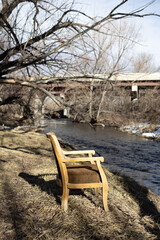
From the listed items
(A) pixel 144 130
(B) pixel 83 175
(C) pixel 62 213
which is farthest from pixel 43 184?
(A) pixel 144 130

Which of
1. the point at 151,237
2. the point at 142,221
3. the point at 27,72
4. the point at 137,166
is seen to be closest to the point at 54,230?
the point at 151,237

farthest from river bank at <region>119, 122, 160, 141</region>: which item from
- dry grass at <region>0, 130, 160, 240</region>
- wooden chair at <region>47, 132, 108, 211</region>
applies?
wooden chair at <region>47, 132, 108, 211</region>

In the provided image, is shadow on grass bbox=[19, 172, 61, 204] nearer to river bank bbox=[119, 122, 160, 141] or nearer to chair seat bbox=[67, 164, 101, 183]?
chair seat bbox=[67, 164, 101, 183]

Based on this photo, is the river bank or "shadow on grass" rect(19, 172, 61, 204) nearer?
"shadow on grass" rect(19, 172, 61, 204)

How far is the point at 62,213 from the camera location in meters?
3.44

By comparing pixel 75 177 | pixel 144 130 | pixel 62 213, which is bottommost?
pixel 144 130

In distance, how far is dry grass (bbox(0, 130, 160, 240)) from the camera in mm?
2943

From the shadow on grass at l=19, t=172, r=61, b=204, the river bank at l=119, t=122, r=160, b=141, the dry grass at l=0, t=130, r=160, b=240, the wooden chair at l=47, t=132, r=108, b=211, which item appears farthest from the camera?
the river bank at l=119, t=122, r=160, b=141

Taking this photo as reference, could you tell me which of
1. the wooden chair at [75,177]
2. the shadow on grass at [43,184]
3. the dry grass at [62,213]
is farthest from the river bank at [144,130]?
the wooden chair at [75,177]

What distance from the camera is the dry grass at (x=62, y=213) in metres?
2.94

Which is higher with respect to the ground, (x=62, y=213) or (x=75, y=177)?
(x=75, y=177)

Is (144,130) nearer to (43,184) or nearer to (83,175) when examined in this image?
(43,184)

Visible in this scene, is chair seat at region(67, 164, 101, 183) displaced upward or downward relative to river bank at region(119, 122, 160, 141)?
upward

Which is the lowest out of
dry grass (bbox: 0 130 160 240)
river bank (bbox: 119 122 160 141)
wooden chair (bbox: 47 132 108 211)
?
river bank (bbox: 119 122 160 141)
